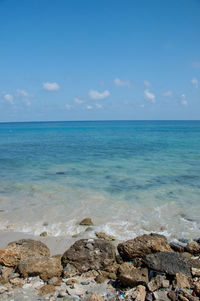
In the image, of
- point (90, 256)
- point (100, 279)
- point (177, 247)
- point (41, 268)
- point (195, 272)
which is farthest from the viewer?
point (177, 247)

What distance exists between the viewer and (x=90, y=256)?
19.8 ft

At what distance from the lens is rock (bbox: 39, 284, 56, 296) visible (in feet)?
16.4

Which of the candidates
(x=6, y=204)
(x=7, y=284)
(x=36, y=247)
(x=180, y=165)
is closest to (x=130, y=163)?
(x=180, y=165)

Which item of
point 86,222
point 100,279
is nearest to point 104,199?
point 86,222

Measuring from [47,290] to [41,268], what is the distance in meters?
0.61

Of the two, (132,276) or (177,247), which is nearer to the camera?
(132,276)

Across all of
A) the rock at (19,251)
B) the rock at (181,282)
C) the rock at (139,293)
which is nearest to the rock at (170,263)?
the rock at (181,282)

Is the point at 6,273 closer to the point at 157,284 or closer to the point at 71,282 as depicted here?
the point at 71,282

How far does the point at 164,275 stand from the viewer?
5.29m

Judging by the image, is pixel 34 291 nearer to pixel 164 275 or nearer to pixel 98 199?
pixel 164 275

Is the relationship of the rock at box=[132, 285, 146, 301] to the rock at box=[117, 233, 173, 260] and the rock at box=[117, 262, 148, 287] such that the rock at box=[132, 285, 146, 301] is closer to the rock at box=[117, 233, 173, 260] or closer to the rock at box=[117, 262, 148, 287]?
the rock at box=[117, 262, 148, 287]

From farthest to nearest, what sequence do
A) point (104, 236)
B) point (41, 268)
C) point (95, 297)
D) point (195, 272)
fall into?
point (104, 236), point (41, 268), point (195, 272), point (95, 297)

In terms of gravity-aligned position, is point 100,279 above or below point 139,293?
below

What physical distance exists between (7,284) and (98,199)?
6.68 metres
